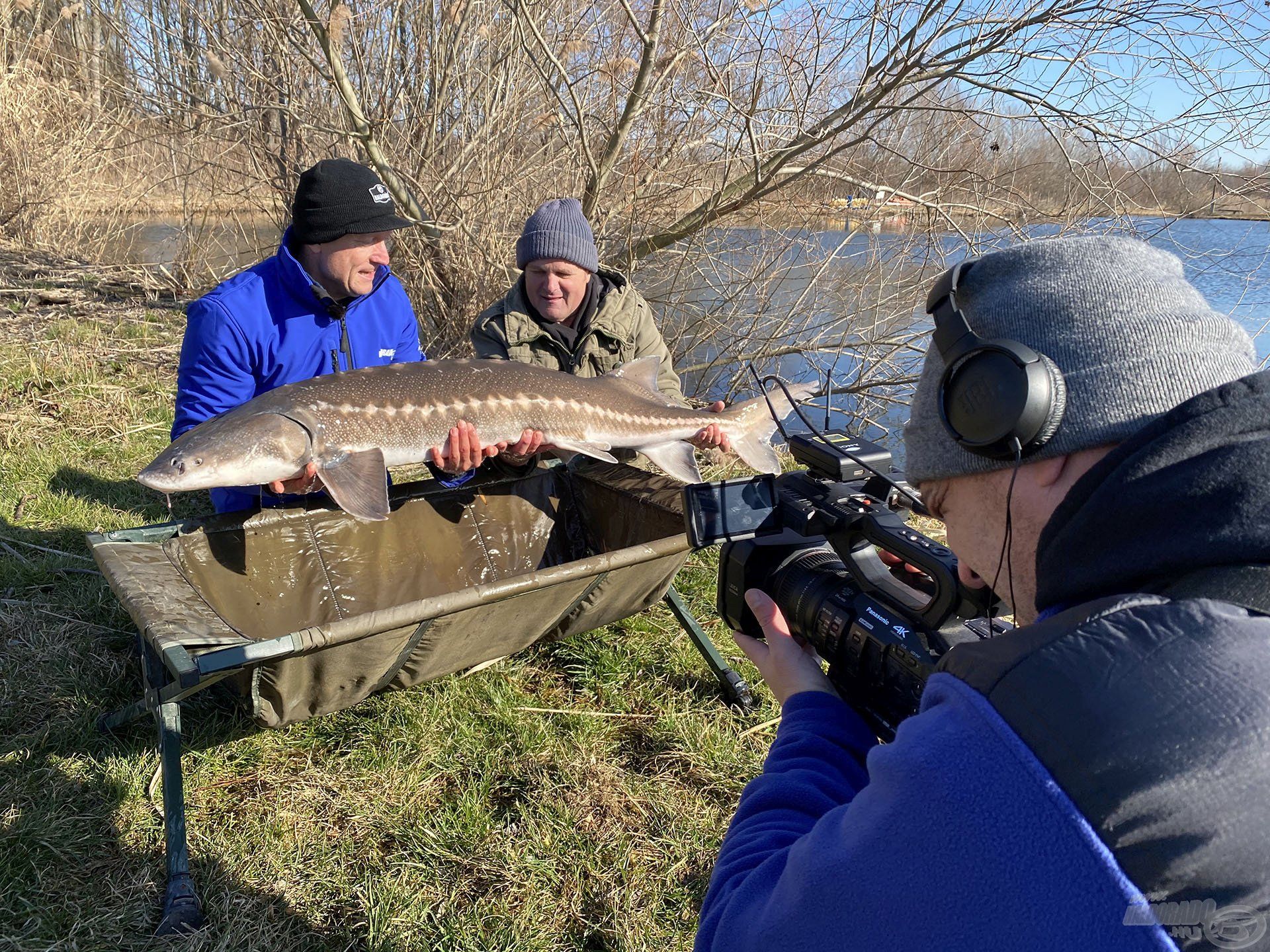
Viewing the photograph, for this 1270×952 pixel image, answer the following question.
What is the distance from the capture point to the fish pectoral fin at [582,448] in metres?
3.42

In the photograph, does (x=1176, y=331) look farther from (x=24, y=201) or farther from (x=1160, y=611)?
(x=24, y=201)

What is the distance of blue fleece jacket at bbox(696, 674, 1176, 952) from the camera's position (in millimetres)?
639

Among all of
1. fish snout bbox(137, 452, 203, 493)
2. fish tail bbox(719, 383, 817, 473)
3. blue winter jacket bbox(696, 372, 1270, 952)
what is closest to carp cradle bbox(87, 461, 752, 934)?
fish snout bbox(137, 452, 203, 493)

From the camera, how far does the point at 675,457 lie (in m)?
3.72

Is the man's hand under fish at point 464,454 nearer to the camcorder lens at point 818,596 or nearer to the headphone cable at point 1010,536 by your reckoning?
the camcorder lens at point 818,596

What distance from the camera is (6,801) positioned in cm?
237

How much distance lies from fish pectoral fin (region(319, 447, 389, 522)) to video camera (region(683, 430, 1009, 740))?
1.51 meters

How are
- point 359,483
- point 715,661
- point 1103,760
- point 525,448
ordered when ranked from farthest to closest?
point 525,448 < point 715,661 < point 359,483 < point 1103,760

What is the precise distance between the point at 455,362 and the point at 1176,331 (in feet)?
8.84

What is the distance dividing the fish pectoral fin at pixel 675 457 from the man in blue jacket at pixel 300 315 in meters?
0.75

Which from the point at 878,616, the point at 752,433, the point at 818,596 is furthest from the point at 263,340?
the point at 878,616

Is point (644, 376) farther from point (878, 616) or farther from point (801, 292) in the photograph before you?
point (801, 292)

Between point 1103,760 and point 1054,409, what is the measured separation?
0.37 metres

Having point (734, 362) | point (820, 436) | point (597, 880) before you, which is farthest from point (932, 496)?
point (734, 362)
